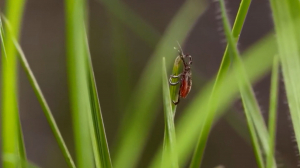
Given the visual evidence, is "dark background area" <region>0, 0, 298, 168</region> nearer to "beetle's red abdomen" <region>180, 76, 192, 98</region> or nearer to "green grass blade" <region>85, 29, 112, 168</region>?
"beetle's red abdomen" <region>180, 76, 192, 98</region>

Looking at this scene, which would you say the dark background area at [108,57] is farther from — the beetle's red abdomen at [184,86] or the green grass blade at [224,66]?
the green grass blade at [224,66]

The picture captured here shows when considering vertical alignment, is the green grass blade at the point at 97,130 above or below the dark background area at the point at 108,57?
below

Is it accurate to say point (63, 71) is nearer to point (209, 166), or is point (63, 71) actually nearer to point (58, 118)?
point (58, 118)

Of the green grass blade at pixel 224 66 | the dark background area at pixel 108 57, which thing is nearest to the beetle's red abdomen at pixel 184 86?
the green grass blade at pixel 224 66

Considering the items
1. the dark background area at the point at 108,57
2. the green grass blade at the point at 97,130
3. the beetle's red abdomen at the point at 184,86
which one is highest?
the dark background area at the point at 108,57

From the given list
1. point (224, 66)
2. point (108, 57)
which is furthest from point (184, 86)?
point (108, 57)

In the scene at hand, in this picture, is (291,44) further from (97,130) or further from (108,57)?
(108,57)

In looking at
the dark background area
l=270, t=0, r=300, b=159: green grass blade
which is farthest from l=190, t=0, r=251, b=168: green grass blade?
the dark background area
